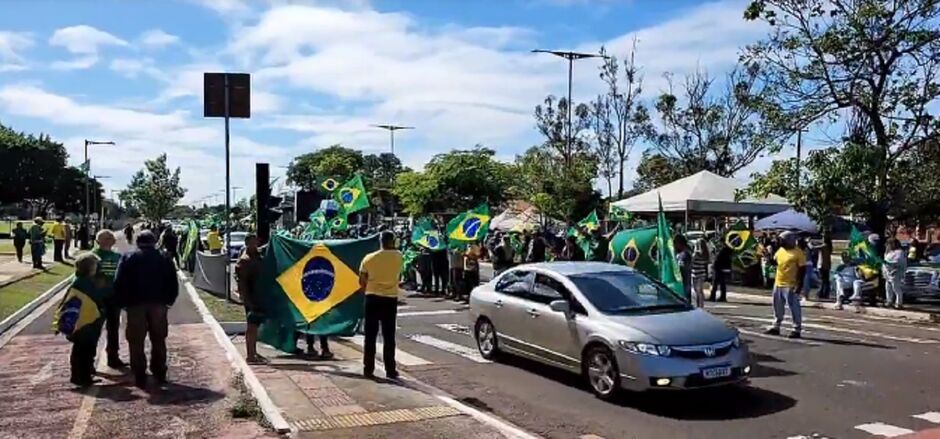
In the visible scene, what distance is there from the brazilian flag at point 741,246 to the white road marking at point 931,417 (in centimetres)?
1596

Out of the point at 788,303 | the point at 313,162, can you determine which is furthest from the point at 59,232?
the point at 313,162

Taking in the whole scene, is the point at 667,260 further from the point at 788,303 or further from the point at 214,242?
the point at 214,242

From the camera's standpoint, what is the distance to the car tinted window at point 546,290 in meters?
11.0

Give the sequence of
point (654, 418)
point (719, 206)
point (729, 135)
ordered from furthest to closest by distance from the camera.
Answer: point (729, 135)
point (719, 206)
point (654, 418)

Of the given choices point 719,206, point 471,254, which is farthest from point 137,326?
point 719,206

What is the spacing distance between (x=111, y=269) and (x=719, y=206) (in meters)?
19.3

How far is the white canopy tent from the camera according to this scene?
26.1 meters

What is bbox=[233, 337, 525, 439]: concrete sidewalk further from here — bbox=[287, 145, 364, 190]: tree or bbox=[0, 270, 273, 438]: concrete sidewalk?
bbox=[287, 145, 364, 190]: tree

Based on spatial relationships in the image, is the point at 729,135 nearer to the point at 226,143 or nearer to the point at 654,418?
the point at 226,143

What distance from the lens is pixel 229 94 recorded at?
15.1 metres

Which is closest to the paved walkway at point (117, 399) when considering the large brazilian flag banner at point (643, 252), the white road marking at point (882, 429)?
the white road marking at point (882, 429)

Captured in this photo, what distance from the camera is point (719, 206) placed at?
26.1m

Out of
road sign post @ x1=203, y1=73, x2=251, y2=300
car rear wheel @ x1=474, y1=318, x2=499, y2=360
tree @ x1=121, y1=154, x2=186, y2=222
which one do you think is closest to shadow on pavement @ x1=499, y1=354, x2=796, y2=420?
car rear wheel @ x1=474, y1=318, x2=499, y2=360

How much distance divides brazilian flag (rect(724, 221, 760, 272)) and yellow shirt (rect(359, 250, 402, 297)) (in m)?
16.2
